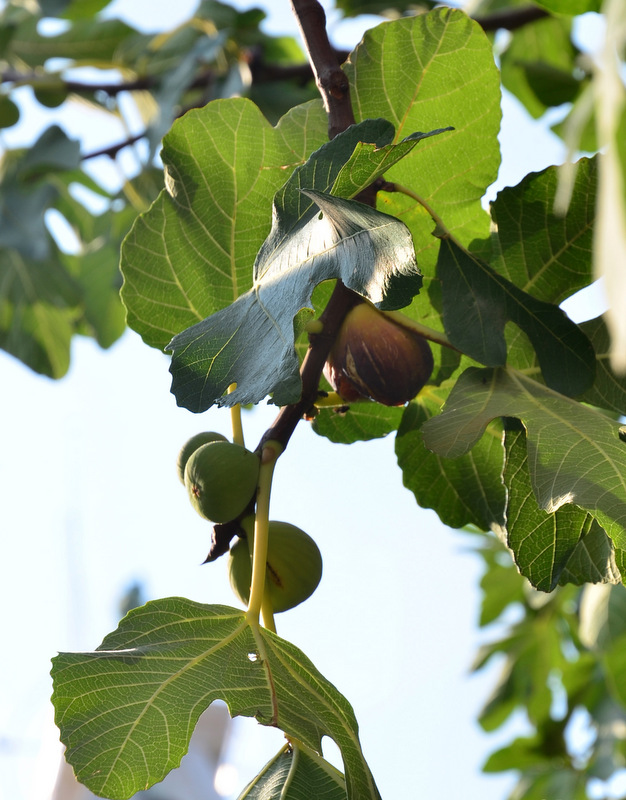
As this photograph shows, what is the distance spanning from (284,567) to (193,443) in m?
0.11

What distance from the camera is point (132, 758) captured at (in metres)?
0.57

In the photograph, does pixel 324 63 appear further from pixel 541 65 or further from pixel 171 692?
pixel 541 65

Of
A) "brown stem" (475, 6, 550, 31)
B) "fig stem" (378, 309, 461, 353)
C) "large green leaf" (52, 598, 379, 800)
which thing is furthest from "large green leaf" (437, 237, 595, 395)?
"brown stem" (475, 6, 550, 31)

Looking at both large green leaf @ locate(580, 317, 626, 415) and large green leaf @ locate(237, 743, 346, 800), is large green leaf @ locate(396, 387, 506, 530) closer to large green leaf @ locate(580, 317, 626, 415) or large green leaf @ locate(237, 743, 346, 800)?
large green leaf @ locate(580, 317, 626, 415)

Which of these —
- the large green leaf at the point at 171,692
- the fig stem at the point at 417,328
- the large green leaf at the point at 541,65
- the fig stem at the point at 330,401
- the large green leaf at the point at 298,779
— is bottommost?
the large green leaf at the point at 298,779

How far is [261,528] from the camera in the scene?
1.76ft

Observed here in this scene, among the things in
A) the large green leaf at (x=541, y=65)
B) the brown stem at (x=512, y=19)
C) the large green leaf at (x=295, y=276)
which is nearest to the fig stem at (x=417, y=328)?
the large green leaf at (x=295, y=276)

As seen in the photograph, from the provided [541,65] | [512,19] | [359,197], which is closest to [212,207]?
[359,197]

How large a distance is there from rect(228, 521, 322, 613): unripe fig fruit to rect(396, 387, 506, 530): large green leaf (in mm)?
187

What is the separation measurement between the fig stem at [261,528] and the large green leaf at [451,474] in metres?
0.19

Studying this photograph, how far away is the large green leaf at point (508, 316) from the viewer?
0.59 meters

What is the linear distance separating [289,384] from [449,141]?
1.00 ft

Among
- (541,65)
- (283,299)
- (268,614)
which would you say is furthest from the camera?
(541,65)

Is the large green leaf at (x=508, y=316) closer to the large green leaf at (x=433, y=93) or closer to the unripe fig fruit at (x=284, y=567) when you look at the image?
the large green leaf at (x=433, y=93)
